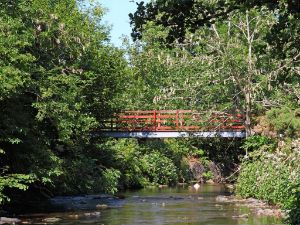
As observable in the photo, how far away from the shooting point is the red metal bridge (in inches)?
1297

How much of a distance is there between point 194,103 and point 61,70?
8482mm

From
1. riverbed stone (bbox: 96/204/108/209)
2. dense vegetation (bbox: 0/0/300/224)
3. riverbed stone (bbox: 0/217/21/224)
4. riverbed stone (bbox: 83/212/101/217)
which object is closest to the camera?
riverbed stone (bbox: 0/217/21/224)

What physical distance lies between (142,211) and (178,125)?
40.3 feet

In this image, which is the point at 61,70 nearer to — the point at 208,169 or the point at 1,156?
the point at 1,156

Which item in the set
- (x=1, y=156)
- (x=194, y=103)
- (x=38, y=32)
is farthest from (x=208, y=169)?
(x=1, y=156)

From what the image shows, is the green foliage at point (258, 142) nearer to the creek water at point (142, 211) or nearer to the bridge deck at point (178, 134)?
the bridge deck at point (178, 134)

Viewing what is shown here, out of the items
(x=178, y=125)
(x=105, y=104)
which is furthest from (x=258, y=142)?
(x=105, y=104)

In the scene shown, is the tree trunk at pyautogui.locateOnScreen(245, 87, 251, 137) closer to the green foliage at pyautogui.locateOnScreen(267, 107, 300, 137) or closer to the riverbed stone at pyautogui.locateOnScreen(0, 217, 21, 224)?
the green foliage at pyautogui.locateOnScreen(267, 107, 300, 137)

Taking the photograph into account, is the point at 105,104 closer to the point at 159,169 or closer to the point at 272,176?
the point at 159,169

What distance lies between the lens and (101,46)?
1361 inches

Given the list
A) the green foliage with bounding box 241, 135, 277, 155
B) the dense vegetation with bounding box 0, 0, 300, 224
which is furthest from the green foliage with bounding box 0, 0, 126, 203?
the green foliage with bounding box 241, 135, 277, 155

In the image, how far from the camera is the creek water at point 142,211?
65.1 ft

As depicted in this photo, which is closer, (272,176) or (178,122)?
(272,176)

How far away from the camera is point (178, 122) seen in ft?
115
